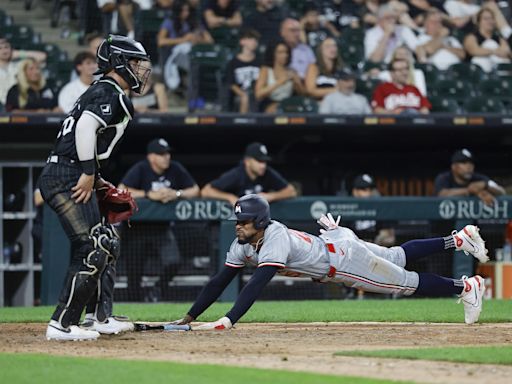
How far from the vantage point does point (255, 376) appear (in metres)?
5.47

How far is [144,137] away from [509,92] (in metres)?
4.77

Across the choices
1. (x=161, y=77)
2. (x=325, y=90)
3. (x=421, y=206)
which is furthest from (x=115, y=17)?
(x=421, y=206)

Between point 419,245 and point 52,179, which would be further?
point 419,245

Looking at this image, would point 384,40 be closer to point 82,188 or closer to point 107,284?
point 107,284

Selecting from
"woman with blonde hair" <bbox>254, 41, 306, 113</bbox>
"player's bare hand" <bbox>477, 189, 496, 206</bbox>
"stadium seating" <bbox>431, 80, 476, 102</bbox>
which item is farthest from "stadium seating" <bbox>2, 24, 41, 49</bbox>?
"player's bare hand" <bbox>477, 189, 496, 206</bbox>

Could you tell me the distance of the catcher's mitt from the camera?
298 inches

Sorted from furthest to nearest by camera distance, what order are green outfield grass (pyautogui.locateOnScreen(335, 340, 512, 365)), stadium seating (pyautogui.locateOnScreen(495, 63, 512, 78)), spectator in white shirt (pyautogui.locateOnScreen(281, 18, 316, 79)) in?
stadium seating (pyautogui.locateOnScreen(495, 63, 512, 78)) → spectator in white shirt (pyautogui.locateOnScreen(281, 18, 316, 79)) → green outfield grass (pyautogui.locateOnScreen(335, 340, 512, 365))

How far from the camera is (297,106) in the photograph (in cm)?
1362

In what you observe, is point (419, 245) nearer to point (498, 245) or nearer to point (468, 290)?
point (468, 290)

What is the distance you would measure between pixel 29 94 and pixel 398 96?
4.26 m

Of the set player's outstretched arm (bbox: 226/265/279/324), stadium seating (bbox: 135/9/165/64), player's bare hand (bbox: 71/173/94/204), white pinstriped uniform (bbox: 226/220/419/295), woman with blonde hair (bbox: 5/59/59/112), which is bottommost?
player's outstretched arm (bbox: 226/265/279/324)

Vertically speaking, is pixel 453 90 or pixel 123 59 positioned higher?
pixel 453 90

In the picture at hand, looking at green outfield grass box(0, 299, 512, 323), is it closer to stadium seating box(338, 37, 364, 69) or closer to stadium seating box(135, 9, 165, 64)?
stadium seating box(135, 9, 165, 64)

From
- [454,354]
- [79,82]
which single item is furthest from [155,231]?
[454,354]
